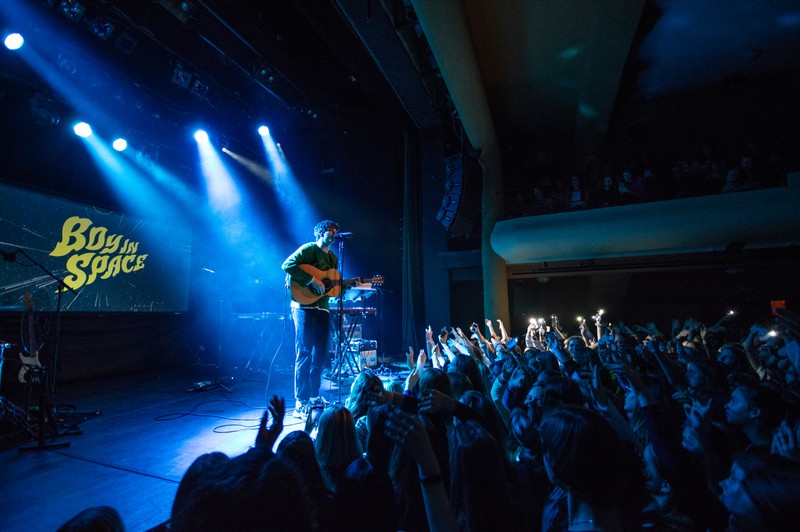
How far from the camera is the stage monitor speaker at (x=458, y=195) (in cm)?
719

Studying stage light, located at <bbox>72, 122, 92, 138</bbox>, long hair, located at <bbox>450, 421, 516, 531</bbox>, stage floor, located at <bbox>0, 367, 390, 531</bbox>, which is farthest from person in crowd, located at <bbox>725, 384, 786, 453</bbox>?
stage light, located at <bbox>72, 122, 92, 138</bbox>

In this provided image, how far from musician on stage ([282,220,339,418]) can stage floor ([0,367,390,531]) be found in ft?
1.09

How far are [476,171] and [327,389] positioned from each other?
5.70m

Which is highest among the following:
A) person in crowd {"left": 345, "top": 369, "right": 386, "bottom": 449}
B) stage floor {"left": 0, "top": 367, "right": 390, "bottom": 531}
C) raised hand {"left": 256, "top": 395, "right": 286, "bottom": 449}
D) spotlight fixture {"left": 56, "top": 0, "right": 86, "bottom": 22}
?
spotlight fixture {"left": 56, "top": 0, "right": 86, "bottom": 22}

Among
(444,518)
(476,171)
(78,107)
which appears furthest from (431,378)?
(78,107)

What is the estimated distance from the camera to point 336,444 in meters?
1.54

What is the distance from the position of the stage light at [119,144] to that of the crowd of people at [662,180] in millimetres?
8276

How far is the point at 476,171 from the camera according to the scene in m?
8.16

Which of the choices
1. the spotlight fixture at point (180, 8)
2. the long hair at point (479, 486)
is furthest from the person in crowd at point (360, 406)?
the spotlight fixture at point (180, 8)

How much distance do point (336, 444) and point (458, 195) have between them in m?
6.18

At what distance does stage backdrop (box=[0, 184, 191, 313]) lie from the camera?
5629 millimetres

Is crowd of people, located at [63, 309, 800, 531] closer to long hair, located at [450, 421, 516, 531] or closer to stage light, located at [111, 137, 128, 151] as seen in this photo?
long hair, located at [450, 421, 516, 531]

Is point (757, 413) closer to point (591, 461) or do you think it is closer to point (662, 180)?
point (591, 461)

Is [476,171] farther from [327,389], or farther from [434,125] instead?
[327,389]
